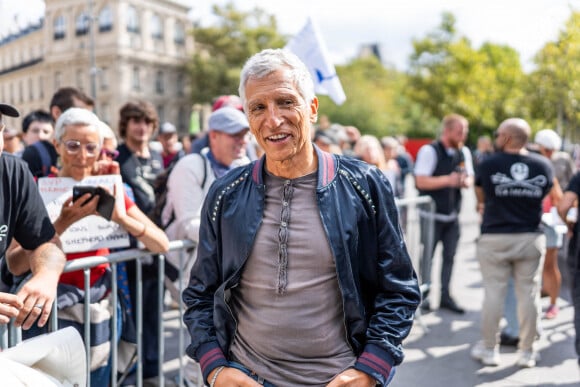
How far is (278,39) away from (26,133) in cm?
4923

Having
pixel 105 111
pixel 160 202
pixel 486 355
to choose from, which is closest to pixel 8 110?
pixel 160 202

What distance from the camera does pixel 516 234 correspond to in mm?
4957

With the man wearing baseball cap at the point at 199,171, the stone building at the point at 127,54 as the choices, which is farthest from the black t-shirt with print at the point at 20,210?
the stone building at the point at 127,54

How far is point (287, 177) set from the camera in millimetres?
2029

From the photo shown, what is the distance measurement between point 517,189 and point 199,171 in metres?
2.80

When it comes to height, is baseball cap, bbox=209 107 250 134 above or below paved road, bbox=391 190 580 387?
above

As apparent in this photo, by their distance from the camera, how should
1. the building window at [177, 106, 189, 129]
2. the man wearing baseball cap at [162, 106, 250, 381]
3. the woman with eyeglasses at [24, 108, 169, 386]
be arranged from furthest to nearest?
the building window at [177, 106, 189, 129], the man wearing baseball cap at [162, 106, 250, 381], the woman with eyeglasses at [24, 108, 169, 386]

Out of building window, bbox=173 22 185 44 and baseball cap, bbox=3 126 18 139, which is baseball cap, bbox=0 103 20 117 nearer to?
baseball cap, bbox=3 126 18 139

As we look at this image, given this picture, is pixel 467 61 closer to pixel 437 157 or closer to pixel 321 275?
pixel 437 157

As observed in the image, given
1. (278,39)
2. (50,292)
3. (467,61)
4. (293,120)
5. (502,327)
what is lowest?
(502,327)

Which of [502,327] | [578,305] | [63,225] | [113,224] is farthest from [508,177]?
[63,225]

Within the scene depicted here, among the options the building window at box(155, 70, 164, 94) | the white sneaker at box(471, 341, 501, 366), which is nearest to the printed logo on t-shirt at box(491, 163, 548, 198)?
the white sneaker at box(471, 341, 501, 366)

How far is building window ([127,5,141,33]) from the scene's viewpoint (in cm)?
4931

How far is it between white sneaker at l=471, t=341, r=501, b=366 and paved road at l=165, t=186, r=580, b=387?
0.06m
